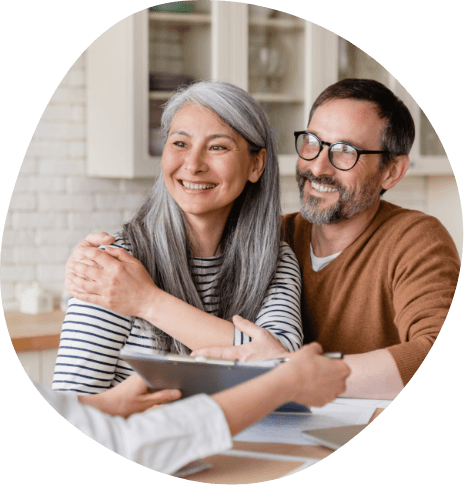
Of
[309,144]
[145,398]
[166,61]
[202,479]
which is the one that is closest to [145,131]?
[166,61]

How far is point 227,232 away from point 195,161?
12 centimetres

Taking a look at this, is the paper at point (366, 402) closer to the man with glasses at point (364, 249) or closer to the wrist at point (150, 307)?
the man with glasses at point (364, 249)

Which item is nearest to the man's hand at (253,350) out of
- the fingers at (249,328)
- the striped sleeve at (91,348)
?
the fingers at (249,328)

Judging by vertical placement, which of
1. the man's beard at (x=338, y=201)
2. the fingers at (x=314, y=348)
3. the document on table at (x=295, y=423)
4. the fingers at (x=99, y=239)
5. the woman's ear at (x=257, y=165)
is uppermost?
the woman's ear at (x=257, y=165)

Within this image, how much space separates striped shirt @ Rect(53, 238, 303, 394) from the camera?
85 cm

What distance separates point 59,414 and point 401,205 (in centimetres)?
59

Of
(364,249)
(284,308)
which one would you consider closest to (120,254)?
(284,308)

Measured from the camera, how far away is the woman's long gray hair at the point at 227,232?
87 cm

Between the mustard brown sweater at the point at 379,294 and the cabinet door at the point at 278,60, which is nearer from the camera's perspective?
the mustard brown sweater at the point at 379,294

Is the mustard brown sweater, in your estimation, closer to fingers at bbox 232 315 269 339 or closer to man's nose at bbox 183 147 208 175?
fingers at bbox 232 315 269 339

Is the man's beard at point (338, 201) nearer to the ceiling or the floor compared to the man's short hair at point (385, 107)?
nearer to the floor

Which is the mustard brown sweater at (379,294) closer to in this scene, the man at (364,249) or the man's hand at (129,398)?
the man at (364,249)

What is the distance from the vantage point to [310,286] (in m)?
0.95

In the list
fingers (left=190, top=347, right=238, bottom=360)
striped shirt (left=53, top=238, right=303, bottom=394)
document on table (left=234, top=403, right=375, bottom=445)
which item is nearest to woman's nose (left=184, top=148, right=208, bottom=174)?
striped shirt (left=53, top=238, right=303, bottom=394)
